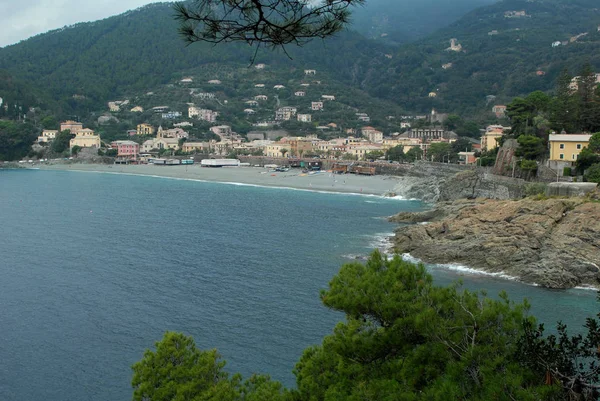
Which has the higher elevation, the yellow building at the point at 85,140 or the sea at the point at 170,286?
the yellow building at the point at 85,140

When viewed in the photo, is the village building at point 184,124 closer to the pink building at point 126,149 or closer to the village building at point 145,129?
the village building at point 145,129

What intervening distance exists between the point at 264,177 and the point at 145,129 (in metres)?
36.6

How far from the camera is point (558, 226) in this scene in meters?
21.9

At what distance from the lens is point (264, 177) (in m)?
59.3

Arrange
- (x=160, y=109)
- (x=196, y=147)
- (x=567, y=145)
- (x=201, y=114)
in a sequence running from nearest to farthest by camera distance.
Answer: (x=567, y=145)
(x=196, y=147)
(x=201, y=114)
(x=160, y=109)

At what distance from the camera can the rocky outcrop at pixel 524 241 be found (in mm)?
19750

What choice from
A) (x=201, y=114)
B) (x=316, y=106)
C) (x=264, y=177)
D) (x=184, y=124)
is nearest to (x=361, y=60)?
(x=316, y=106)

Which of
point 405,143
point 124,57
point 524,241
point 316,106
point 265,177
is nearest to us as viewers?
point 524,241

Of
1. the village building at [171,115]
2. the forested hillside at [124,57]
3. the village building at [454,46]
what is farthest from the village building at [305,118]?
the village building at [454,46]

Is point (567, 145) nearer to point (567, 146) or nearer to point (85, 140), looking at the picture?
point (567, 146)

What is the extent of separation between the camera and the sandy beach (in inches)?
1980

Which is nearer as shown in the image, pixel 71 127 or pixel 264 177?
pixel 264 177

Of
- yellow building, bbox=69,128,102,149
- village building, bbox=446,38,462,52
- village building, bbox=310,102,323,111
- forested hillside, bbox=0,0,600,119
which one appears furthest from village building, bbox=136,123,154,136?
village building, bbox=446,38,462,52

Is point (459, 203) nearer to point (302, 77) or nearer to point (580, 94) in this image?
point (580, 94)
